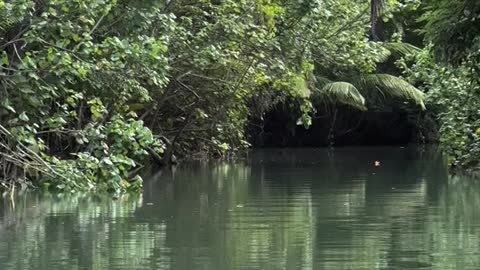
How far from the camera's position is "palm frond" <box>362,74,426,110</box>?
32500 millimetres

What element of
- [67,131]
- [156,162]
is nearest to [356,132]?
[156,162]

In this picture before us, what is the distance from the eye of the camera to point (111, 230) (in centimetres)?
1067

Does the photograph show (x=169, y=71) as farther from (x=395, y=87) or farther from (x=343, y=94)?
(x=395, y=87)

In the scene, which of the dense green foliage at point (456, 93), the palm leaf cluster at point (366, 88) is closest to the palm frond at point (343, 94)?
the palm leaf cluster at point (366, 88)

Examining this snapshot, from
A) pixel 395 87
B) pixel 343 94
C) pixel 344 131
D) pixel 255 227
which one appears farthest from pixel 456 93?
pixel 344 131

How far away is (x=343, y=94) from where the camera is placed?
31.6 metres

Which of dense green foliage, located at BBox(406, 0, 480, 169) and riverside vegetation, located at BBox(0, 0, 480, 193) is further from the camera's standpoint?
riverside vegetation, located at BBox(0, 0, 480, 193)

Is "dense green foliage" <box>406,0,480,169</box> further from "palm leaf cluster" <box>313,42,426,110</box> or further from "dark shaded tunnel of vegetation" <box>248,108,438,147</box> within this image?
"dark shaded tunnel of vegetation" <box>248,108,438,147</box>

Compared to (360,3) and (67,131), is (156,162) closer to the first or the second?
(360,3)

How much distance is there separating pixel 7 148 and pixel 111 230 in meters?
4.86

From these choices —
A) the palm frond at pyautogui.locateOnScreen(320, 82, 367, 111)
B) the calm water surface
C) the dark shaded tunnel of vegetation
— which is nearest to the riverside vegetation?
the calm water surface

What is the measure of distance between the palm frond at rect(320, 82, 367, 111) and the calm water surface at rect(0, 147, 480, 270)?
12.9 metres

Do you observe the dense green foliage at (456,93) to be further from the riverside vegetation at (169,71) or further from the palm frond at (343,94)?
the palm frond at (343,94)

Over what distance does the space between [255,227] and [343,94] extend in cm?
2109
